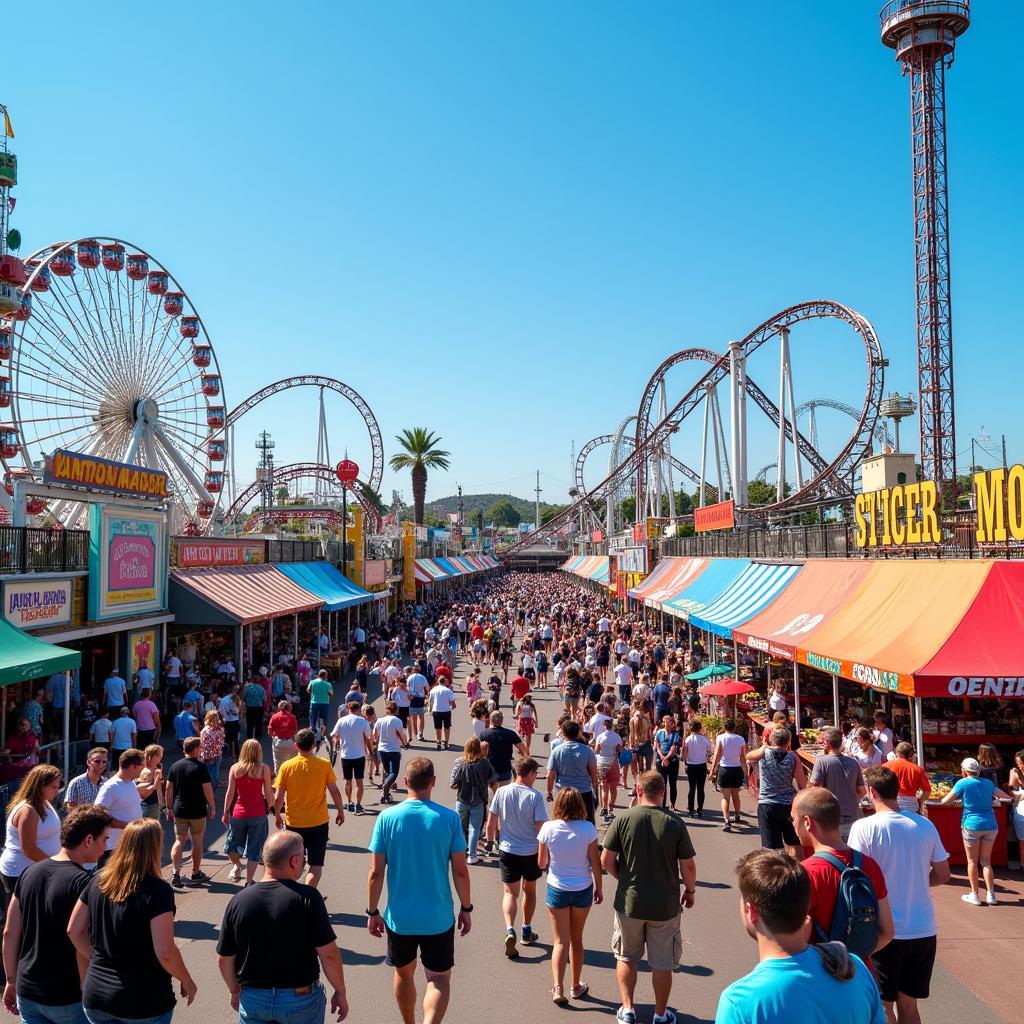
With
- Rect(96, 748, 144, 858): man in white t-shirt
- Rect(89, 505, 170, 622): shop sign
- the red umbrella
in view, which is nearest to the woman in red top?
Rect(96, 748, 144, 858): man in white t-shirt

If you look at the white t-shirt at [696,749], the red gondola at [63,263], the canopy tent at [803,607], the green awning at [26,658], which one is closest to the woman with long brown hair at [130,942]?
the green awning at [26,658]

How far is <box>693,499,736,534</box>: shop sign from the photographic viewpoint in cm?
2495

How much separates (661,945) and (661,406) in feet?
138

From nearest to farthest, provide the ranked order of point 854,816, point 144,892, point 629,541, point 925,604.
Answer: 1. point 144,892
2. point 854,816
3. point 925,604
4. point 629,541

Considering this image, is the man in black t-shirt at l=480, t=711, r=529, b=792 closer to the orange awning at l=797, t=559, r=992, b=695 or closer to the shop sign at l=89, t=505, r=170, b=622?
the orange awning at l=797, t=559, r=992, b=695

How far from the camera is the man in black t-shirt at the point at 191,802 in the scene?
25.2 feet

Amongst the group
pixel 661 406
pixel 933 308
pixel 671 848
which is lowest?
pixel 671 848

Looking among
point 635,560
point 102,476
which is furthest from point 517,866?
point 635,560

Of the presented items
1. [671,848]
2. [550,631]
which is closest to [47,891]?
[671,848]

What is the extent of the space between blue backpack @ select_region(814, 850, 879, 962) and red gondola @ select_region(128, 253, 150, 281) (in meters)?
27.8

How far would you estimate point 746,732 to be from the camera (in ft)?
44.3

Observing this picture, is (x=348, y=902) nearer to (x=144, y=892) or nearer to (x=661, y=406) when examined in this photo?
(x=144, y=892)

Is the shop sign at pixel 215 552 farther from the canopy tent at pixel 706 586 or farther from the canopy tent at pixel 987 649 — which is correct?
the canopy tent at pixel 987 649

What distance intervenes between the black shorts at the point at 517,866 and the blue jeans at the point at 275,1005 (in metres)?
2.90
